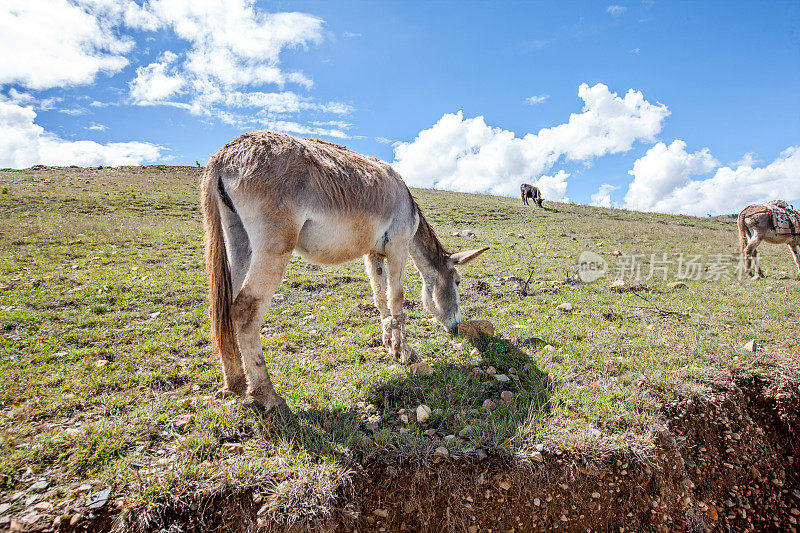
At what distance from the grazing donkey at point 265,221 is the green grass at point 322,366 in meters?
0.65

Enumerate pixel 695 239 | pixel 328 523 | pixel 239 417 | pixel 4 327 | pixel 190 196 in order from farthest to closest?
1. pixel 190 196
2. pixel 695 239
3. pixel 4 327
4. pixel 239 417
5. pixel 328 523

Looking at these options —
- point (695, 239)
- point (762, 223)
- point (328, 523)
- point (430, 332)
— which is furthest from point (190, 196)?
point (695, 239)

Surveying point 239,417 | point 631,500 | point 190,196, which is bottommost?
point 631,500

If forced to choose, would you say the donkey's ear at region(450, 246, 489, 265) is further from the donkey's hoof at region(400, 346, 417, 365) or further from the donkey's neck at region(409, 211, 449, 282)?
the donkey's hoof at region(400, 346, 417, 365)

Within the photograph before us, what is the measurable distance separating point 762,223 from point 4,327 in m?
18.0

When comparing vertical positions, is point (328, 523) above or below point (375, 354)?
below

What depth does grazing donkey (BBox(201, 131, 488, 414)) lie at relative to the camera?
10.6ft

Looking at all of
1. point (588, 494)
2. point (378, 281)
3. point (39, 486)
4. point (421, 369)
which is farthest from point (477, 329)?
point (39, 486)

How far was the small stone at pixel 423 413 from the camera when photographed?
336 centimetres

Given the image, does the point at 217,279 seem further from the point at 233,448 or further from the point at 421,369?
the point at 421,369

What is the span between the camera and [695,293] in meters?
7.99

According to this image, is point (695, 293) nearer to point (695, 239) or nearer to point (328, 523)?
point (328, 523)

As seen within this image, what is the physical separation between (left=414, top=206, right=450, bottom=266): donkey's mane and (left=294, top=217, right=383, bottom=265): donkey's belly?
101 centimetres

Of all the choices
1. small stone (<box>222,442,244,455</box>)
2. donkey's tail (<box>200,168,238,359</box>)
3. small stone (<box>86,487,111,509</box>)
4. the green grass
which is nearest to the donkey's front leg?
the green grass
